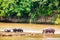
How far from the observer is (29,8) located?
20625 mm

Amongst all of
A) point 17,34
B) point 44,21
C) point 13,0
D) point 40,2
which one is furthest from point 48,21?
point 17,34

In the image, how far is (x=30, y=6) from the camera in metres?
20.8

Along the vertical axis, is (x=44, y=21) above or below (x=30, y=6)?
below

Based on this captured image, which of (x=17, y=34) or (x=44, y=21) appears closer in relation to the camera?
(x=17, y=34)

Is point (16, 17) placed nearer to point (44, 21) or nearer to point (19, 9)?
point (19, 9)

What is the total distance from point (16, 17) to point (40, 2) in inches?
94.5

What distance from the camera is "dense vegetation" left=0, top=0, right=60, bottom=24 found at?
20656mm

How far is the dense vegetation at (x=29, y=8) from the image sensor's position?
20656mm

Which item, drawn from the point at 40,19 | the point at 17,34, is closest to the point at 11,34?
the point at 17,34

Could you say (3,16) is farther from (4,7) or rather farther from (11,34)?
(11,34)

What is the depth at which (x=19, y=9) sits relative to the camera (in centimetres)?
2077

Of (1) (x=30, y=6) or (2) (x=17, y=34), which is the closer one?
(2) (x=17, y=34)

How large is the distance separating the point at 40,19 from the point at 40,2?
1437mm

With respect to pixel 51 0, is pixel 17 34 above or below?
below
